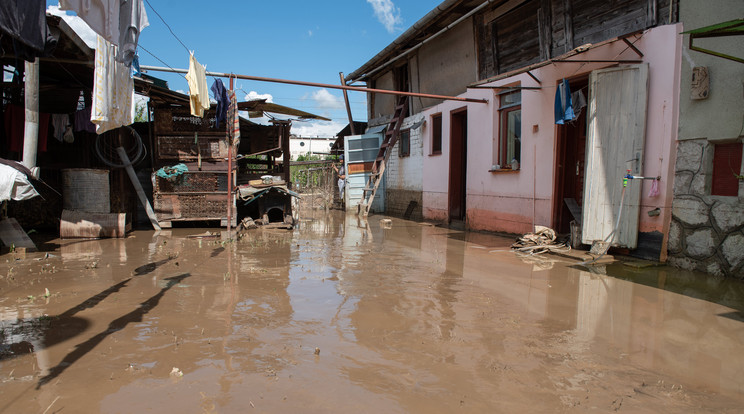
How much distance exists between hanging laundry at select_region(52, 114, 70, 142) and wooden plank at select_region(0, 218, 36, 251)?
2.93 meters

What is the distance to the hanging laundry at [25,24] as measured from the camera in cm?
468

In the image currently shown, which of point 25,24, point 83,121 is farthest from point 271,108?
point 25,24

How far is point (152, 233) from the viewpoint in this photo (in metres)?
9.34

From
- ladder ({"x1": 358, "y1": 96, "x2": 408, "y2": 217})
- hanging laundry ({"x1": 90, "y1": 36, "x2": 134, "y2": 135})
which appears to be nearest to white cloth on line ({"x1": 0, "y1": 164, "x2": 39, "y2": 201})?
hanging laundry ({"x1": 90, "y1": 36, "x2": 134, "y2": 135})

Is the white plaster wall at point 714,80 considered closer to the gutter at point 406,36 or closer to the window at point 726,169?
the window at point 726,169

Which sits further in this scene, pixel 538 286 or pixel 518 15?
pixel 518 15

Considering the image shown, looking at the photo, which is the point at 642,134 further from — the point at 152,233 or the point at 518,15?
the point at 152,233

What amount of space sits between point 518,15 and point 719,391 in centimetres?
802

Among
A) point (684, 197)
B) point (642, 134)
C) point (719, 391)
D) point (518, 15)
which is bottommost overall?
point (719, 391)

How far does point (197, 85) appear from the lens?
7.56 metres

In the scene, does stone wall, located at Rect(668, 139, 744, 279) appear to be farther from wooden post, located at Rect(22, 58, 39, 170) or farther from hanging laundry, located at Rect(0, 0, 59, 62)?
wooden post, located at Rect(22, 58, 39, 170)

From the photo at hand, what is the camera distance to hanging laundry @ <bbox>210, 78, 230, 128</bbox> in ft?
28.2

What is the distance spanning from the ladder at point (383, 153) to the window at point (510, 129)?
200 inches

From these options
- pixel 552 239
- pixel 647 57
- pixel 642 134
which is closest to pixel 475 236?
pixel 552 239
